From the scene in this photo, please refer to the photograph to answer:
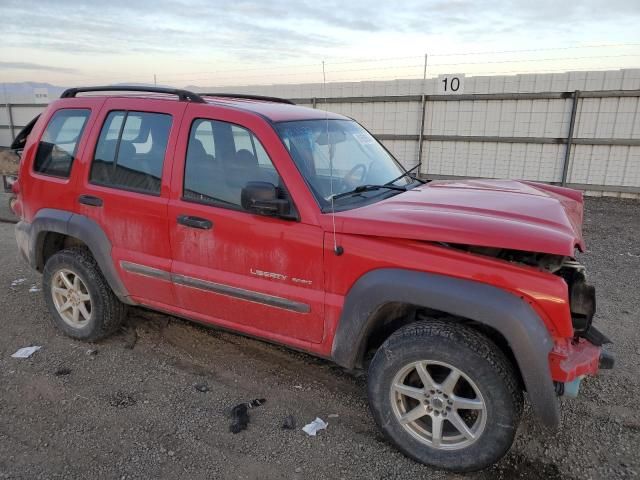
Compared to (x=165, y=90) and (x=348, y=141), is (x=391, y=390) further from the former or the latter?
(x=165, y=90)

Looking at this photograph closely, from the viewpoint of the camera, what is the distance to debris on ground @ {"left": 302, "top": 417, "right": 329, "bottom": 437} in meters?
2.96

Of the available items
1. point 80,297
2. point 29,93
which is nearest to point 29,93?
point 29,93

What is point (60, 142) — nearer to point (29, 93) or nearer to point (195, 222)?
point (195, 222)

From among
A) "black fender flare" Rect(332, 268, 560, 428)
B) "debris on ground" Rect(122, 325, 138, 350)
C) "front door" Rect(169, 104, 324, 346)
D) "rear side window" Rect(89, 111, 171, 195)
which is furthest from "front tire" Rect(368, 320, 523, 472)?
"debris on ground" Rect(122, 325, 138, 350)

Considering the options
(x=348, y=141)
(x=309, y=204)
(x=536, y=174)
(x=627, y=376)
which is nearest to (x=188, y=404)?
(x=309, y=204)

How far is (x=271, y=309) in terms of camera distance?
3.02 metres

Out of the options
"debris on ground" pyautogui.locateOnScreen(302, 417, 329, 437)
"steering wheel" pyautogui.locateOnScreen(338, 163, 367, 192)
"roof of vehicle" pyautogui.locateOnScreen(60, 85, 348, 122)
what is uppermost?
"roof of vehicle" pyautogui.locateOnScreen(60, 85, 348, 122)

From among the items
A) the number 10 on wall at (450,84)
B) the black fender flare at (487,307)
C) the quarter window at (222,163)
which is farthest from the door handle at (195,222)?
the number 10 on wall at (450,84)

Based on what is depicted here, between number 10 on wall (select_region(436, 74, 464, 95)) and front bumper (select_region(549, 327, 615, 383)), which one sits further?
number 10 on wall (select_region(436, 74, 464, 95))

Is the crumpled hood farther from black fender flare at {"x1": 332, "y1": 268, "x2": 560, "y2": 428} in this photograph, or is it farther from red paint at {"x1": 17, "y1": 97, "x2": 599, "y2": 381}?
black fender flare at {"x1": 332, "y1": 268, "x2": 560, "y2": 428}

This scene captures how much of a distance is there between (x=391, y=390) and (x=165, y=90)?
2606 millimetres

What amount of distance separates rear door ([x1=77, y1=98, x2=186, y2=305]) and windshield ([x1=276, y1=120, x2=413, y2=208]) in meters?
0.89

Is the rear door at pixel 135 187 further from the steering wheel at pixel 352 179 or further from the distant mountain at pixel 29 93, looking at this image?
the distant mountain at pixel 29 93

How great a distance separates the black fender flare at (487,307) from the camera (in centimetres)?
233
